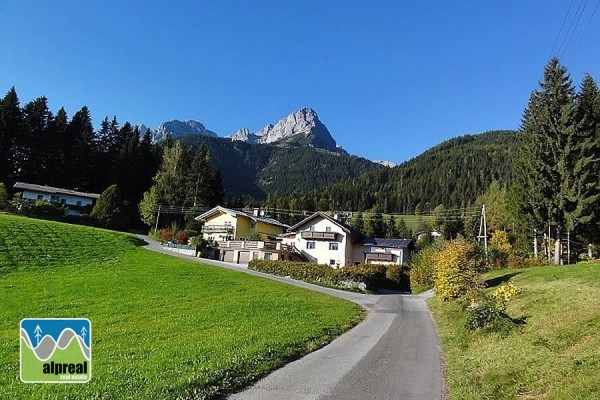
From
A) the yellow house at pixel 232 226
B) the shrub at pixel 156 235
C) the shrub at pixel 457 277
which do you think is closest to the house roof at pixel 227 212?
the yellow house at pixel 232 226

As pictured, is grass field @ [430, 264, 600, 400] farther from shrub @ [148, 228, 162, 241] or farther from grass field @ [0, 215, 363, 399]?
shrub @ [148, 228, 162, 241]

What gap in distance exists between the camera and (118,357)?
34.2ft

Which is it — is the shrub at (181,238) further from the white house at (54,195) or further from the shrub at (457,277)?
the shrub at (457,277)

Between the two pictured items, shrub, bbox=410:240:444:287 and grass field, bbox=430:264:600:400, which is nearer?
grass field, bbox=430:264:600:400

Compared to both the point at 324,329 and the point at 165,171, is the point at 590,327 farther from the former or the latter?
the point at 165,171

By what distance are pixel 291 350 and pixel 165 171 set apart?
7645 centimetres

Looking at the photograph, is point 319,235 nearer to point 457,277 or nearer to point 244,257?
point 244,257

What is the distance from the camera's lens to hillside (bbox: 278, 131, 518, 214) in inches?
A: 6176

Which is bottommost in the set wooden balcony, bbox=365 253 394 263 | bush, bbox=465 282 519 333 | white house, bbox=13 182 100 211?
bush, bbox=465 282 519 333

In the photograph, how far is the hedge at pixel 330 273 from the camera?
44.1 meters

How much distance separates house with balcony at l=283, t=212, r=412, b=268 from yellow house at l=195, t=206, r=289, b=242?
6030 mm

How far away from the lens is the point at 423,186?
17312 cm

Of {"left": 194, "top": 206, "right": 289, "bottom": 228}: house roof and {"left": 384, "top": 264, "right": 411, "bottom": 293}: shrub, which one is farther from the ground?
{"left": 194, "top": 206, "right": 289, "bottom": 228}: house roof

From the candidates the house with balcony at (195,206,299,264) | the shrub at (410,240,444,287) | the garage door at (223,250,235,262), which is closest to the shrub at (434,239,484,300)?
the shrub at (410,240,444,287)
